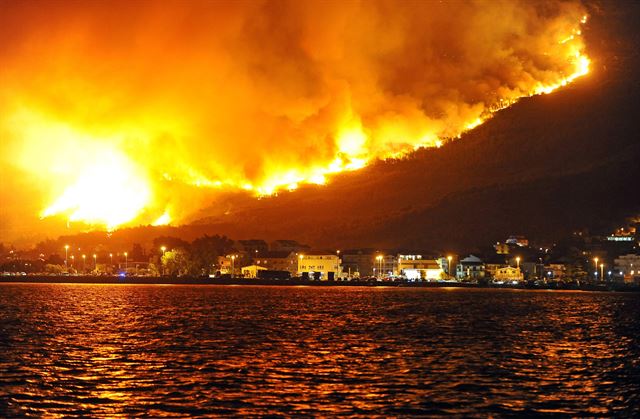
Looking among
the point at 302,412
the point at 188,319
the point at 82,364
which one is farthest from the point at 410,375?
the point at 188,319

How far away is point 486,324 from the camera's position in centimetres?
8219

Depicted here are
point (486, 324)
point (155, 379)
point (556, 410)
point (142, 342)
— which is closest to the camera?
point (556, 410)

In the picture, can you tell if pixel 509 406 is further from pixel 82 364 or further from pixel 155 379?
pixel 82 364

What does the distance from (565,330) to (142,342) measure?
40.2 meters

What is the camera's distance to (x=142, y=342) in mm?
61719

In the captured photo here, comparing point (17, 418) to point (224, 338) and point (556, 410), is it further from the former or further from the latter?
point (224, 338)

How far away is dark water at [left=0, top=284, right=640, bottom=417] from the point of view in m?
36.3

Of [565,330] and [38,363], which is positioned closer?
[38,363]

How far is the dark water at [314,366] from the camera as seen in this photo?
1431 inches

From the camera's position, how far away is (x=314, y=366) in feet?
159

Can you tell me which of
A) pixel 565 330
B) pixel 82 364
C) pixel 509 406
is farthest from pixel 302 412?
pixel 565 330

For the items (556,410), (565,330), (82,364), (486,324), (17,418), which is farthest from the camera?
(486,324)

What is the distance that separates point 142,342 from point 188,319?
81.7 ft

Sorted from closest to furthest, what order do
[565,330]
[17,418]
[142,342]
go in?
[17,418] < [142,342] < [565,330]
